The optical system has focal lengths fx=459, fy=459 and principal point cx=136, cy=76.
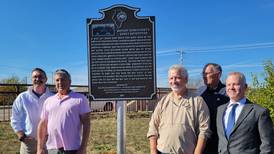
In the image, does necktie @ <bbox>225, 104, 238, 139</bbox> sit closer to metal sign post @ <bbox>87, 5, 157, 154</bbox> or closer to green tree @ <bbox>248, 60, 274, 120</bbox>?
metal sign post @ <bbox>87, 5, 157, 154</bbox>

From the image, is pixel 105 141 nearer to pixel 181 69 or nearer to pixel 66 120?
pixel 66 120

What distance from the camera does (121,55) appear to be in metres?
6.91

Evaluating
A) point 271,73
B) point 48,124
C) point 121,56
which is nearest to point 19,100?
point 48,124

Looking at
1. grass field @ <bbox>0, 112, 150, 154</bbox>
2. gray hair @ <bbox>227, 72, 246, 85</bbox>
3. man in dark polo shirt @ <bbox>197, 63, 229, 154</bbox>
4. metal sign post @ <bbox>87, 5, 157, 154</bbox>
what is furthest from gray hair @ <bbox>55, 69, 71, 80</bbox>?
grass field @ <bbox>0, 112, 150, 154</bbox>

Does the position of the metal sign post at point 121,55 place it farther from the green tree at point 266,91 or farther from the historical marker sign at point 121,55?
the green tree at point 266,91

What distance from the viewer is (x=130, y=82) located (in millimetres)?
6945

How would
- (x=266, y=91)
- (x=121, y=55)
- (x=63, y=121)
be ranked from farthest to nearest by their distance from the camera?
(x=266, y=91) → (x=121, y=55) → (x=63, y=121)

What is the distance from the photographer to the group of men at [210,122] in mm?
4852

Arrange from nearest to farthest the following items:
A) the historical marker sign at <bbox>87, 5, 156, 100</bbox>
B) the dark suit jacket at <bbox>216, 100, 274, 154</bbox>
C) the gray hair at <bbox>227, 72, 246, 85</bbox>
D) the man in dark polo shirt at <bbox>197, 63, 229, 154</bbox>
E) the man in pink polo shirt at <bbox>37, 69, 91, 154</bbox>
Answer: the dark suit jacket at <bbox>216, 100, 274, 154</bbox> < the gray hair at <bbox>227, 72, 246, 85</bbox> < the man in dark polo shirt at <bbox>197, 63, 229, 154</bbox> < the man in pink polo shirt at <bbox>37, 69, 91, 154</bbox> < the historical marker sign at <bbox>87, 5, 156, 100</bbox>

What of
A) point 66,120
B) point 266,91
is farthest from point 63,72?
point 266,91

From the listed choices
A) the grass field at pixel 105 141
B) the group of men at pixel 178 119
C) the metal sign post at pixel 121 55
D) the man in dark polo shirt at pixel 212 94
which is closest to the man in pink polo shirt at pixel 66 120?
the group of men at pixel 178 119

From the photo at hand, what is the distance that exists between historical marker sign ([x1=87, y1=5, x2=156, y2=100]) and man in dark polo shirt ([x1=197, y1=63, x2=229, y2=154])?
122 cm

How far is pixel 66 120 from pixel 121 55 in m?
1.52

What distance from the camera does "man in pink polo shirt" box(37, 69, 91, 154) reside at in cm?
588
